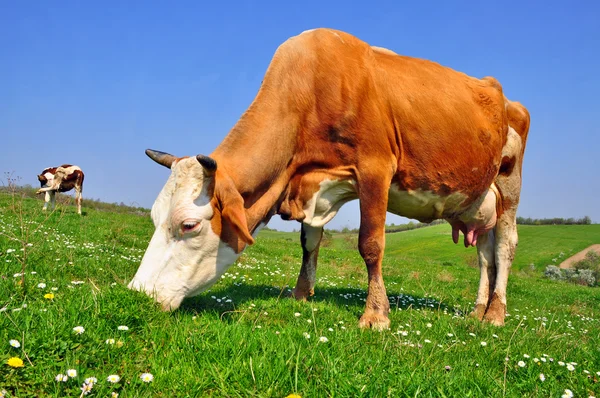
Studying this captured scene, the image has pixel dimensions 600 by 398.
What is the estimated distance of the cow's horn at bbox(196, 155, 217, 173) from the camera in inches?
188

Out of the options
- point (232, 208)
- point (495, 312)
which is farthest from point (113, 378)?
point (495, 312)

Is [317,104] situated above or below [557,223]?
below

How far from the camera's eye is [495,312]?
26.8 ft

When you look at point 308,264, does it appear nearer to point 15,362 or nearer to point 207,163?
point 207,163

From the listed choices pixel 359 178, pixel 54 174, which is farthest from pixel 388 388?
pixel 54 174

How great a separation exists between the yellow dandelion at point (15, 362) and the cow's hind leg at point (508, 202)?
8014mm

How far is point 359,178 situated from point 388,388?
3643 mm

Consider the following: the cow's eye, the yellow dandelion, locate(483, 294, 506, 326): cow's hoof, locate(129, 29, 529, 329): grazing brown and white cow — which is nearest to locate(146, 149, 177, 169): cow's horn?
locate(129, 29, 529, 329): grazing brown and white cow

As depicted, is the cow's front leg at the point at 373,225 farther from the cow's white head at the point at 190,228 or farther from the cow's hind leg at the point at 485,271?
the cow's hind leg at the point at 485,271

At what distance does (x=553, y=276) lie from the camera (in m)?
39.3

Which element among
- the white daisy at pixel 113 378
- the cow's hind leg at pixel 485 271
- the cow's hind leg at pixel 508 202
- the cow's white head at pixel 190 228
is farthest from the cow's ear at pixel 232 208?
the cow's hind leg at pixel 508 202

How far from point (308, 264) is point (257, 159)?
8.52 ft

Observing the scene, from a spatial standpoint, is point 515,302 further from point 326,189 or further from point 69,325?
point 69,325

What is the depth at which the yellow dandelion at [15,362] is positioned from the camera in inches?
105
